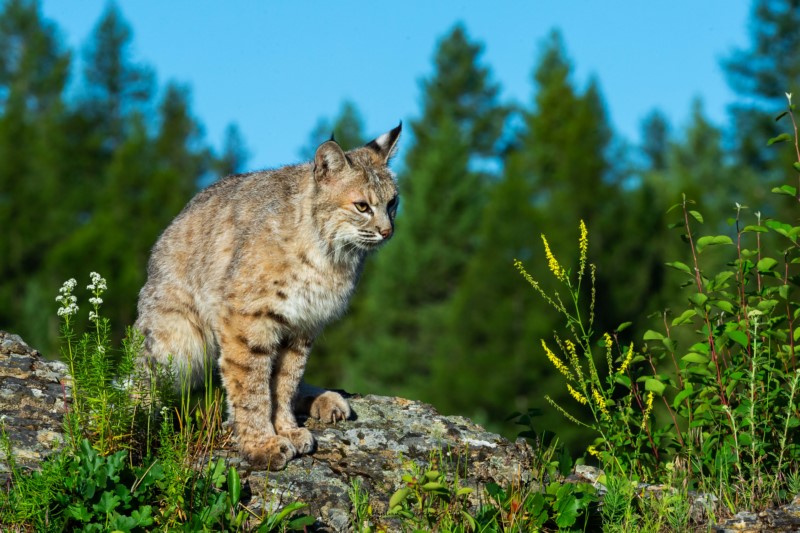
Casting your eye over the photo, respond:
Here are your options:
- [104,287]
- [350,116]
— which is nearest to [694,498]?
[104,287]

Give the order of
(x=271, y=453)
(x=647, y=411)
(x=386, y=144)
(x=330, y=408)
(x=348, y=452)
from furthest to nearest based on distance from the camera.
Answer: (x=386, y=144)
(x=330, y=408)
(x=348, y=452)
(x=647, y=411)
(x=271, y=453)

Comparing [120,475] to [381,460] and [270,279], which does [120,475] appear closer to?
[381,460]

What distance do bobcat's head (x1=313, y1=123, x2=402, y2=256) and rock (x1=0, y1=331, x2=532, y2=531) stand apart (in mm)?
1089

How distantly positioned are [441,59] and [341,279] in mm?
44815

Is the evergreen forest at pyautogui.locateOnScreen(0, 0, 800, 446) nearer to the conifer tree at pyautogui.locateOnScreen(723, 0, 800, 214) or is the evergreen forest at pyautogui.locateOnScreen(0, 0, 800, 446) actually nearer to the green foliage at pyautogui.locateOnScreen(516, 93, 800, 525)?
the conifer tree at pyautogui.locateOnScreen(723, 0, 800, 214)

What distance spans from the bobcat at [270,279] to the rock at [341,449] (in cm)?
21

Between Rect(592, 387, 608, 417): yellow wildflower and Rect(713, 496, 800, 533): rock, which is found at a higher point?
Rect(592, 387, 608, 417): yellow wildflower

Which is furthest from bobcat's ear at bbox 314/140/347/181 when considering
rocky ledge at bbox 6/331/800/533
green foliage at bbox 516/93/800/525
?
Result: green foliage at bbox 516/93/800/525

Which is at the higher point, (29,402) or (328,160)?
(328,160)

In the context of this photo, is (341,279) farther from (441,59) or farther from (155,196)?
(441,59)

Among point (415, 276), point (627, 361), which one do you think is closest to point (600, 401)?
point (627, 361)

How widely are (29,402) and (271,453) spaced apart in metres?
1.42

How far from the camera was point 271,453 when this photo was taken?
532cm

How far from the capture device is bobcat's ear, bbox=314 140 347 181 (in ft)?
20.5
